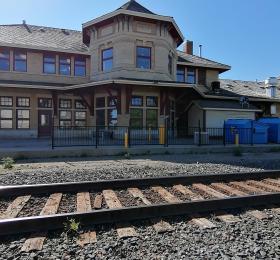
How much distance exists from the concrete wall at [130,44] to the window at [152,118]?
2534 mm

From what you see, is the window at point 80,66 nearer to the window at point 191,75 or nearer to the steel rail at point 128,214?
the window at point 191,75

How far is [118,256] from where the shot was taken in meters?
3.60

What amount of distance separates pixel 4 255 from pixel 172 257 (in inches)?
81.3

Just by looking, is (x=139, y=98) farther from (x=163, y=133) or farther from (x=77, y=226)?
(x=77, y=226)

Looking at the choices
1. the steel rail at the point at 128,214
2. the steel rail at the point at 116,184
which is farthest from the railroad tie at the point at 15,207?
the steel rail at the point at 128,214

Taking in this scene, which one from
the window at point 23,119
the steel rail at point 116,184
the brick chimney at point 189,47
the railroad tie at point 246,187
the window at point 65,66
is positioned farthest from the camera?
the brick chimney at point 189,47

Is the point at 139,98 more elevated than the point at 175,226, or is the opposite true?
the point at 139,98

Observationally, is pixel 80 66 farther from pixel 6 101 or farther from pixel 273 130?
pixel 273 130

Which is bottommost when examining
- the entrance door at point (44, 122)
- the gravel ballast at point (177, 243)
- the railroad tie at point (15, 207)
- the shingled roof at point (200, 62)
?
the gravel ballast at point (177, 243)

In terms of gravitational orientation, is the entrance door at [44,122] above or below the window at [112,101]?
below

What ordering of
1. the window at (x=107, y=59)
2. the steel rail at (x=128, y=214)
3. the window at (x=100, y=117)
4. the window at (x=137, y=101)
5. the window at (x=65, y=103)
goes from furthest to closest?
the window at (x=65, y=103)
the window at (x=107, y=59)
the window at (x=100, y=117)
the window at (x=137, y=101)
the steel rail at (x=128, y=214)

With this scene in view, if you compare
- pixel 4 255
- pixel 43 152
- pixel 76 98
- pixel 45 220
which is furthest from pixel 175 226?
pixel 76 98

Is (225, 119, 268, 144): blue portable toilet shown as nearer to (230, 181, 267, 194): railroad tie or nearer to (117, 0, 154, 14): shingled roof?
(117, 0, 154, 14): shingled roof

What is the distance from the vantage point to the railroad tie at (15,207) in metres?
4.80
